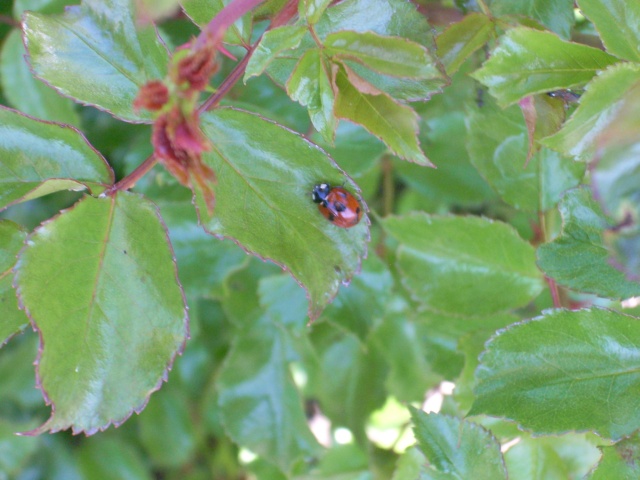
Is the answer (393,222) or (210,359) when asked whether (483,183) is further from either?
(210,359)

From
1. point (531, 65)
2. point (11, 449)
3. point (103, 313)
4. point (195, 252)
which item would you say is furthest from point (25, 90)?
point (531, 65)

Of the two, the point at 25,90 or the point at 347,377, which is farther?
the point at 347,377

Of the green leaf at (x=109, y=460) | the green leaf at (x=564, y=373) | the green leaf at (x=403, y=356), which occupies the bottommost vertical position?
the green leaf at (x=109, y=460)

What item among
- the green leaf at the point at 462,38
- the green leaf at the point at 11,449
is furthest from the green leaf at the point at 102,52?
the green leaf at the point at 11,449

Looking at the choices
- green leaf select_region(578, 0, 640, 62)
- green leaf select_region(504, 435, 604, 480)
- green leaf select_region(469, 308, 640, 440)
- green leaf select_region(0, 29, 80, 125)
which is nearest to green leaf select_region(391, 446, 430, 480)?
green leaf select_region(504, 435, 604, 480)

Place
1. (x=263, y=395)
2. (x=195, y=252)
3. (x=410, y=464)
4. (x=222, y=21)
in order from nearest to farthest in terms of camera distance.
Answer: (x=222, y=21), (x=410, y=464), (x=195, y=252), (x=263, y=395)

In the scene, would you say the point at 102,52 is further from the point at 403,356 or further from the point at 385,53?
the point at 403,356

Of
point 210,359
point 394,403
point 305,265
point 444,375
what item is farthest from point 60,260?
point 210,359

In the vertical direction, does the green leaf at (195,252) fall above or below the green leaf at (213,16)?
below

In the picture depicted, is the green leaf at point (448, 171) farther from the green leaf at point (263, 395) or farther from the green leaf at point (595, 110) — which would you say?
the green leaf at point (595, 110)
